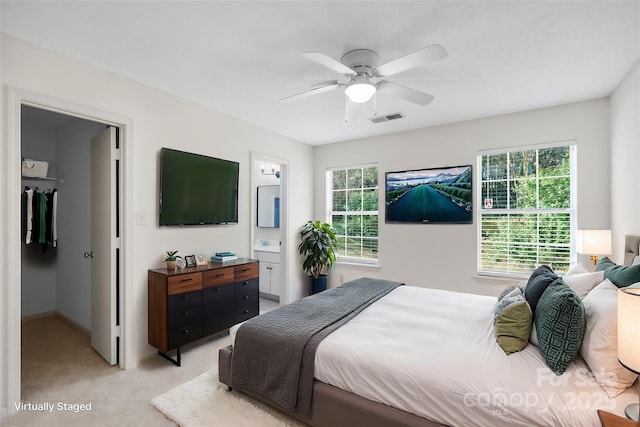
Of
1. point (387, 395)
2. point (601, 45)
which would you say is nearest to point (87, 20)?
point (387, 395)

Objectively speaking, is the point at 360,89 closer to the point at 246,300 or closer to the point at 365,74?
the point at 365,74

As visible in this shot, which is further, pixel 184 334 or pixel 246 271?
pixel 246 271

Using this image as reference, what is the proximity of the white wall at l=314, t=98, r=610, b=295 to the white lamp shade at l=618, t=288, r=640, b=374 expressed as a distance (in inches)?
106

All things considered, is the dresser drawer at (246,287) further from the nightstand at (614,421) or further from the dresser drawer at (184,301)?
the nightstand at (614,421)

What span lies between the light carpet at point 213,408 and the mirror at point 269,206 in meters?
3.31

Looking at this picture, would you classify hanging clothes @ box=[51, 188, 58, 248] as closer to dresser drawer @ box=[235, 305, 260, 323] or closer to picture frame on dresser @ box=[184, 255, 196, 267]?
picture frame on dresser @ box=[184, 255, 196, 267]

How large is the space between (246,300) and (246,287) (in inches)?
5.8

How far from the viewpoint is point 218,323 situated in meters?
3.18

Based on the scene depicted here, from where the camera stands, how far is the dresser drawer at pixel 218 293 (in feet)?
10.0

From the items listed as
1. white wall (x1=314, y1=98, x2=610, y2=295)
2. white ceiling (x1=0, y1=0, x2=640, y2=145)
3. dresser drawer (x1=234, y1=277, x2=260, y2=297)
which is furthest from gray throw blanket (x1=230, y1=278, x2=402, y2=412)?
white wall (x1=314, y1=98, x2=610, y2=295)

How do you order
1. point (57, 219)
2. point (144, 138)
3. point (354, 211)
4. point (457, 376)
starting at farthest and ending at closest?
point (354, 211) < point (57, 219) < point (144, 138) < point (457, 376)

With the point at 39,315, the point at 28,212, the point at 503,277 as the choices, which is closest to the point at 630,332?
the point at 503,277

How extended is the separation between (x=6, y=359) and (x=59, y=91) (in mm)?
1996

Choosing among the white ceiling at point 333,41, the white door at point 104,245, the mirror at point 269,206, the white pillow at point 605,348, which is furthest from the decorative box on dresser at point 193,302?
the white pillow at point 605,348
